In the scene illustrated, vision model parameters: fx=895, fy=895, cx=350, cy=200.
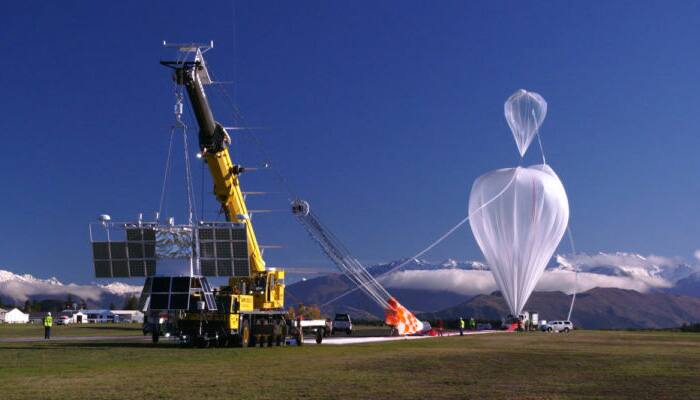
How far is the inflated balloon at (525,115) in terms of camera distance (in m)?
90.4

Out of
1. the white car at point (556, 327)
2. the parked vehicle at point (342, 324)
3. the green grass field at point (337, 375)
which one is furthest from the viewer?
the white car at point (556, 327)

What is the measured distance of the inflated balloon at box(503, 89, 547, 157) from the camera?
297 ft

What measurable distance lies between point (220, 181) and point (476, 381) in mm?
27926

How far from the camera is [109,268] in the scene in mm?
49812

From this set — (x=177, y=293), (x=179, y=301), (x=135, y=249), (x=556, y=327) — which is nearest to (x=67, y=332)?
(x=135, y=249)

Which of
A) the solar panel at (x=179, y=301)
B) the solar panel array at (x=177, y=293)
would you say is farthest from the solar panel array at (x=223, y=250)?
the solar panel at (x=179, y=301)

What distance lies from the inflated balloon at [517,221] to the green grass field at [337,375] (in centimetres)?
4571

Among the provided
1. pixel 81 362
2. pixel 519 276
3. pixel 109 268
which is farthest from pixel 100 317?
pixel 81 362

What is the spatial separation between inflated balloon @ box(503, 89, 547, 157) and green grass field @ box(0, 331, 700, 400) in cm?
4985

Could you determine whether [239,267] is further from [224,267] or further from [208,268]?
[208,268]

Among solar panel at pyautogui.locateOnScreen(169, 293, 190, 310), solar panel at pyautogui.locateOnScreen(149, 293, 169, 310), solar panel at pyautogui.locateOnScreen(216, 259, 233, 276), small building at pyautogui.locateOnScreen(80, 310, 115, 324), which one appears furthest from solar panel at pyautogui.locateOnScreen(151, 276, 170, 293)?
small building at pyautogui.locateOnScreen(80, 310, 115, 324)

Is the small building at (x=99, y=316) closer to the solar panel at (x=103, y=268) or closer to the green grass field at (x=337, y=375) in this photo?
the solar panel at (x=103, y=268)

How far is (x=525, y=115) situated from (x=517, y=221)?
11.1m

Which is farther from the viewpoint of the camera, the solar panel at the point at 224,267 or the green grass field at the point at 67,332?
the green grass field at the point at 67,332
